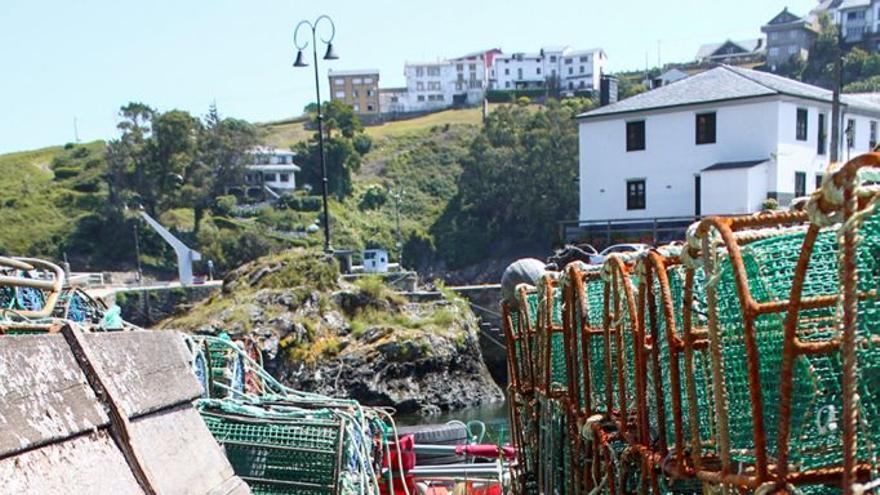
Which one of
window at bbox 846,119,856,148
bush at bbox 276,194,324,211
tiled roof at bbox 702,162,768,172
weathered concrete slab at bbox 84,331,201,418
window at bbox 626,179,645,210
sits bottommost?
bush at bbox 276,194,324,211

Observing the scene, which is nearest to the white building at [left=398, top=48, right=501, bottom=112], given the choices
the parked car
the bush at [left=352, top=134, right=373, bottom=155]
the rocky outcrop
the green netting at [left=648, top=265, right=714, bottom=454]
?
the bush at [left=352, top=134, right=373, bottom=155]

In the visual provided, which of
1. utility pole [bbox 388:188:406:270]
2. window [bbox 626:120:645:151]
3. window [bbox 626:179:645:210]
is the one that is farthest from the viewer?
utility pole [bbox 388:188:406:270]

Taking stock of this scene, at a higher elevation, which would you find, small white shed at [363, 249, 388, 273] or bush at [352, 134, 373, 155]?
bush at [352, 134, 373, 155]

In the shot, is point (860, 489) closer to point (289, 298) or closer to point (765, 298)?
point (765, 298)

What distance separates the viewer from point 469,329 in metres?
25.2

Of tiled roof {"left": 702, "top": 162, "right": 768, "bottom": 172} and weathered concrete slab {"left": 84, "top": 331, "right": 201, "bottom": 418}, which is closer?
weathered concrete slab {"left": 84, "top": 331, "right": 201, "bottom": 418}

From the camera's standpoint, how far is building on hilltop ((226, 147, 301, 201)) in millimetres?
61562

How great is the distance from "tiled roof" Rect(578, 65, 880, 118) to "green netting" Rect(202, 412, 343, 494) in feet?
82.5


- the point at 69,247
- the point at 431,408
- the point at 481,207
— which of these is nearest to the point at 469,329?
the point at 431,408

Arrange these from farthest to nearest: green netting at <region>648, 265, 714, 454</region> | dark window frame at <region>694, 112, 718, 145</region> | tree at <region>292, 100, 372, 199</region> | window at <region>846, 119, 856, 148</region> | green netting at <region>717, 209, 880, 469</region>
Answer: tree at <region>292, 100, 372, 199</region>, window at <region>846, 119, 856, 148</region>, dark window frame at <region>694, 112, 718, 145</region>, green netting at <region>648, 265, 714, 454</region>, green netting at <region>717, 209, 880, 469</region>

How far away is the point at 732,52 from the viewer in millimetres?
95312

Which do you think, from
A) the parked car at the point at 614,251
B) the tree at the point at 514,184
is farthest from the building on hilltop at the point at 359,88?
the parked car at the point at 614,251

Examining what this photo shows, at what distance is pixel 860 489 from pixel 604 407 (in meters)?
2.05

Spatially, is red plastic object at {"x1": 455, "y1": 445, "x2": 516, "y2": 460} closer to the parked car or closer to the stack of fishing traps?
the parked car
